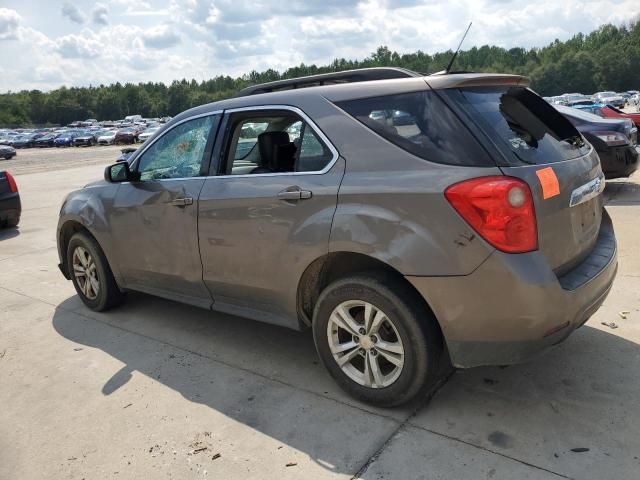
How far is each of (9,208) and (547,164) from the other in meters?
8.75

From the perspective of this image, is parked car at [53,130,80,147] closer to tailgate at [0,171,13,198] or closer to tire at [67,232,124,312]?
tailgate at [0,171,13,198]

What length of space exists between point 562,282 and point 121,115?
153m

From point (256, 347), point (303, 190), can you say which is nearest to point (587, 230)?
point (303, 190)

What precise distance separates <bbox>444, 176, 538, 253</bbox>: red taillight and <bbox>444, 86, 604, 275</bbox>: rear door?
70 mm

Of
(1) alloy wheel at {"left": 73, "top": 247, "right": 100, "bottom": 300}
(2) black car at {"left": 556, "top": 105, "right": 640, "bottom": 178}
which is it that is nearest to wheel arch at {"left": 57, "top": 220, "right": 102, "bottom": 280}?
(1) alloy wheel at {"left": 73, "top": 247, "right": 100, "bottom": 300}

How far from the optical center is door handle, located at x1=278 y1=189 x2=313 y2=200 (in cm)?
317

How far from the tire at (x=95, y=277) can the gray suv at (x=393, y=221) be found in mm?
989

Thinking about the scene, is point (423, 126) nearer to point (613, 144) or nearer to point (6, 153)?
point (613, 144)

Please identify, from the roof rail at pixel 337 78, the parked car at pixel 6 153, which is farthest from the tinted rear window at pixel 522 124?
the parked car at pixel 6 153

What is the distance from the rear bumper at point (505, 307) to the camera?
2.61 m

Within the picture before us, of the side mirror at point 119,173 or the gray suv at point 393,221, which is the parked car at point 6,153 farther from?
the gray suv at point 393,221

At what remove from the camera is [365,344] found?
3.08 m

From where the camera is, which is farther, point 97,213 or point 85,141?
point 85,141

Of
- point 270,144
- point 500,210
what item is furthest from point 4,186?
point 500,210
